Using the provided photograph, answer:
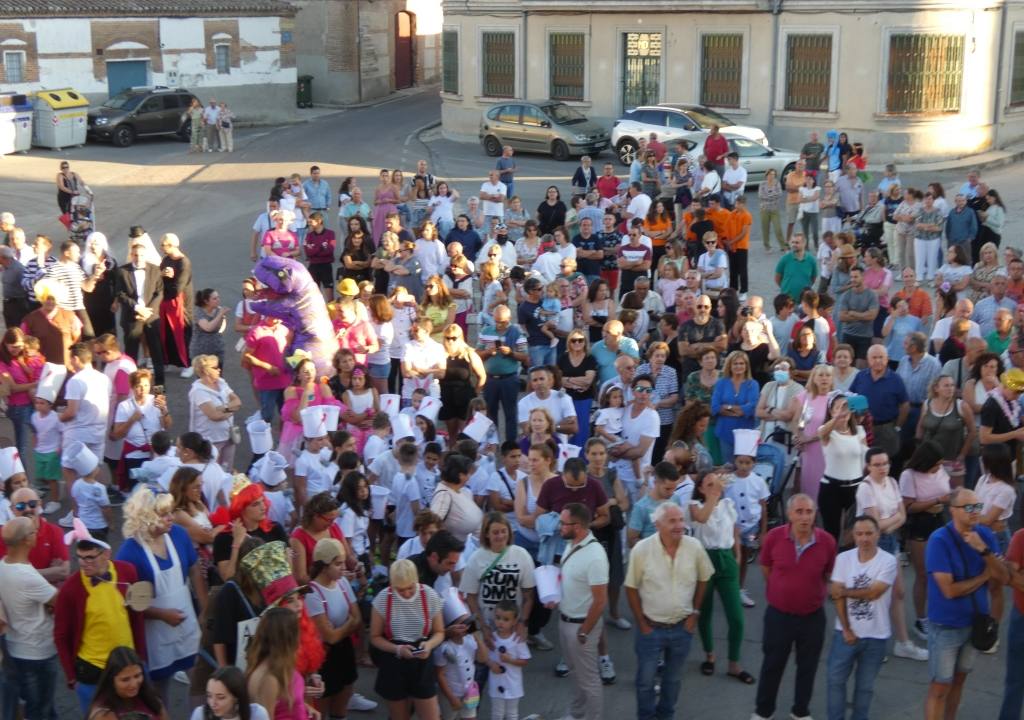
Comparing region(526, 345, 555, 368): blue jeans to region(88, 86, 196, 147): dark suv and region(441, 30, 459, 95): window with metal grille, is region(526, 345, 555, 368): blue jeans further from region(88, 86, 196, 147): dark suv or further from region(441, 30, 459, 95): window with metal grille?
region(88, 86, 196, 147): dark suv

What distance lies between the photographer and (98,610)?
7.42 m

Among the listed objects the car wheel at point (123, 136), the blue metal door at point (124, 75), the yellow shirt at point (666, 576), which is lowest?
the yellow shirt at point (666, 576)

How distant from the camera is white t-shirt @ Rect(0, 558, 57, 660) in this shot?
24.9 ft

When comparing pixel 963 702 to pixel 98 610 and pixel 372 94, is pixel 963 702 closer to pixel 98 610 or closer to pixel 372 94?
pixel 98 610

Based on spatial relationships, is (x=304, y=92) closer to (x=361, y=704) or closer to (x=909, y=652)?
(x=361, y=704)

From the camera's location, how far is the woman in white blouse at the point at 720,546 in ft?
29.0

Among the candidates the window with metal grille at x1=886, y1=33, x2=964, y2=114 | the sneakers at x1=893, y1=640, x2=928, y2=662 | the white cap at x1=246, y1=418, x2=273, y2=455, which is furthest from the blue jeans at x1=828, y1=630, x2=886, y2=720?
the window with metal grille at x1=886, y1=33, x2=964, y2=114

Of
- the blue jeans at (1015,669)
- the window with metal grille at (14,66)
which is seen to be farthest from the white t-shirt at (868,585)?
the window with metal grille at (14,66)

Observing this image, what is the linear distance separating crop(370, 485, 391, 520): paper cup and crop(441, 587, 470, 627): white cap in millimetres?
1814

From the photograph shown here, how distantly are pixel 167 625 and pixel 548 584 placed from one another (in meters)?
2.42

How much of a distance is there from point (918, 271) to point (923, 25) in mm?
12730

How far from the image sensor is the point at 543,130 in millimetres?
31984

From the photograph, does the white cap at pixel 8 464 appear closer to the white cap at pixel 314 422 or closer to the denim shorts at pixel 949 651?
the white cap at pixel 314 422

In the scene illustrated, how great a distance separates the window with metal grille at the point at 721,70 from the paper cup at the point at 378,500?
24488mm
